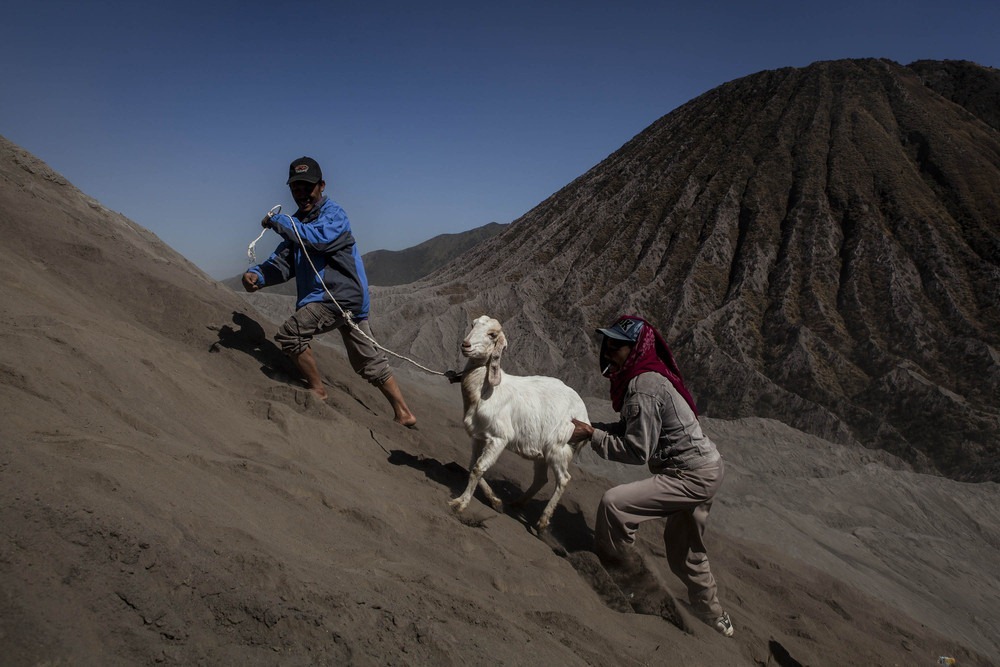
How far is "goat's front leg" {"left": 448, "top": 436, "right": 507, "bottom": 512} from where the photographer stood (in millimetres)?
4629

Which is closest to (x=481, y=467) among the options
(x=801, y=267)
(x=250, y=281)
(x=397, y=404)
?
(x=397, y=404)

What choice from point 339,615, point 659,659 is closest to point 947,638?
point 659,659

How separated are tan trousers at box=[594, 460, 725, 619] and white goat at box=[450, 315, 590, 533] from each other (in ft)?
2.85

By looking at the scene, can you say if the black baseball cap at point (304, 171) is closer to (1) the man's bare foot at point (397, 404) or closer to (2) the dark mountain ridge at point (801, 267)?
(1) the man's bare foot at point (397, 404)

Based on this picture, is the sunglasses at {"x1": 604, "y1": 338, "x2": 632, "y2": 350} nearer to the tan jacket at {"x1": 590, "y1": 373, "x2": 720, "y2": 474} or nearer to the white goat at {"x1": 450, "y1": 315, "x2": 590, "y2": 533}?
the tan jacket at {"x1": 590, "y1": 373, "x2": 720, "y2": 474}

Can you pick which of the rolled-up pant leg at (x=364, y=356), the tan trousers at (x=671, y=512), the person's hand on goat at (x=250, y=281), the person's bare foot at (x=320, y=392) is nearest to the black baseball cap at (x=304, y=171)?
the person's hand on goat at (x=250, y=281)

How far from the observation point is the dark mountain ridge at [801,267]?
45.3ft

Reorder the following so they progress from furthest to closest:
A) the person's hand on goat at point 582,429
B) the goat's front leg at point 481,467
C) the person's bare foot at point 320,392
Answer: the person's bare foot at point 320,392
the goat's front leg at point 481,467
the person's hand on goat at point 582,429

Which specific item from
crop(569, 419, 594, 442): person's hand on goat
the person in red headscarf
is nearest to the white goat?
crop(569, 419, 594, 442): person's hand on goat

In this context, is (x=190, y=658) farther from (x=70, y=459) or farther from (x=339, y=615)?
(x=70, y=459)

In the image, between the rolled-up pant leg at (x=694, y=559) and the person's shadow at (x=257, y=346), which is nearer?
the rolled-up pant leg at (x=694, y=559)

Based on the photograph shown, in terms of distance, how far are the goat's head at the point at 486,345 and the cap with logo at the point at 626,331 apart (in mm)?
890

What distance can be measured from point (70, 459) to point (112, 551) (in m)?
0.63

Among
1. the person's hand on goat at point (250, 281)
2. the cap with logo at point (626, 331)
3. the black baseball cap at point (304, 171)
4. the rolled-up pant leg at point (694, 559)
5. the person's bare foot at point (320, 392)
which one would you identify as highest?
the black baseball cap at point (304, 171)
